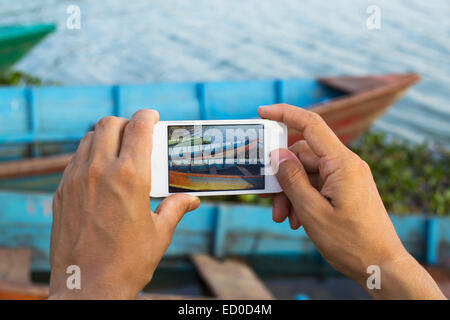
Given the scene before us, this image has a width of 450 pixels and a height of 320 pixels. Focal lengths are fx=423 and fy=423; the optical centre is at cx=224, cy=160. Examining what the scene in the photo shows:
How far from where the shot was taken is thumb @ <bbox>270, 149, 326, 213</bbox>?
3.92ft

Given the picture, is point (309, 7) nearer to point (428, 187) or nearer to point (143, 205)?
point (428, 187)

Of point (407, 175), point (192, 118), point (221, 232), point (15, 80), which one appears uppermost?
point (15, 80)

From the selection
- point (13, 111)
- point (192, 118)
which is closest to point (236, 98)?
point (192, 118)

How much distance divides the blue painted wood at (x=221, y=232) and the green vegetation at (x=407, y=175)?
121cm

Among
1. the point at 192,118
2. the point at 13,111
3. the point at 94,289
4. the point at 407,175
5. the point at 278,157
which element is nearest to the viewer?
the point at 94,289

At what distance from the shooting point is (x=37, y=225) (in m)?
3.51

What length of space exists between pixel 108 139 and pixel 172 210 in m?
0.26

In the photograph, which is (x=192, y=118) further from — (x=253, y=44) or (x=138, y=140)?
(x=253, y=44)

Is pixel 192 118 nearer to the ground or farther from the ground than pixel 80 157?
farther from the ground

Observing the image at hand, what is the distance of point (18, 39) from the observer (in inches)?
284

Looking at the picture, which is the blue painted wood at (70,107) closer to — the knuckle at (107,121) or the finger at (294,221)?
the finger at (294,221)

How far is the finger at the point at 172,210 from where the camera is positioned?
1097 millimetres

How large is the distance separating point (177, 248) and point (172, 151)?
2.49 m

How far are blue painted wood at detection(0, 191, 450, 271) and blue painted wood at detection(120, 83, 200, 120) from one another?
2200 mm
